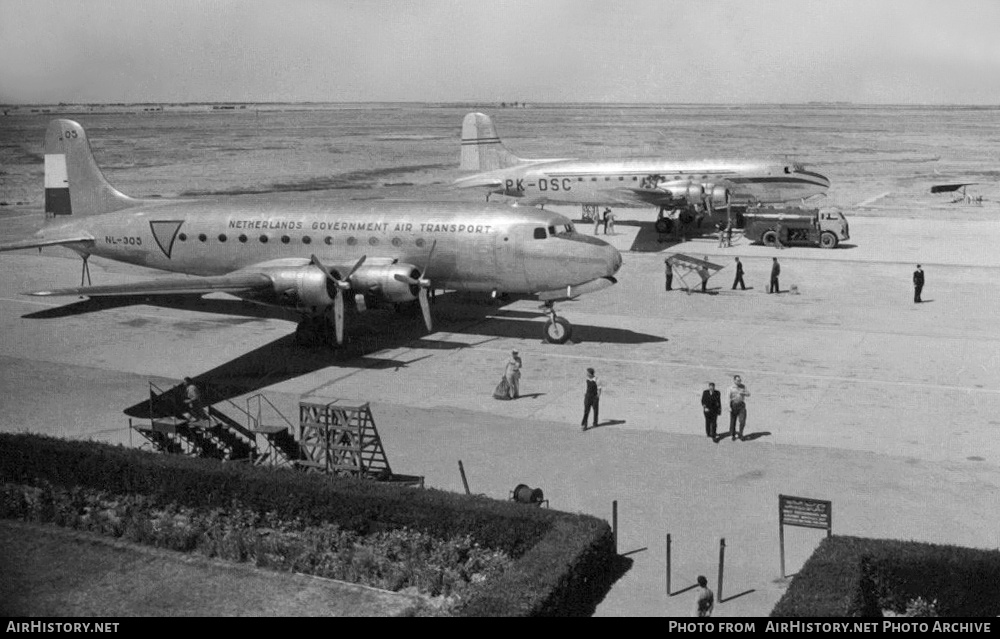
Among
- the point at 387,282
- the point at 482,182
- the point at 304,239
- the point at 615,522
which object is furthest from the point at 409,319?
the point at 482,182

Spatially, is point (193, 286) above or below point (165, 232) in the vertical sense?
below

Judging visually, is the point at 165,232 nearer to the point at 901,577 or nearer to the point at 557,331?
the point at 557,331

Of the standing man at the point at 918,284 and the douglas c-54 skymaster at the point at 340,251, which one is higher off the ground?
the douglas c-54 skymaster at the point at 340,251

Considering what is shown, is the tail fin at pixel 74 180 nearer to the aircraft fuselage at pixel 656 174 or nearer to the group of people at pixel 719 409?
the group of people at pixel 719 409

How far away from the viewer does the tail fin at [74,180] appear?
3634 centimetres

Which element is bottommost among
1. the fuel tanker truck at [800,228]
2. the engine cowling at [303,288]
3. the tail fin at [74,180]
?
the engine cowling at [303,288]

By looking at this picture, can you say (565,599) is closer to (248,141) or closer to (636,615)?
(636,615)

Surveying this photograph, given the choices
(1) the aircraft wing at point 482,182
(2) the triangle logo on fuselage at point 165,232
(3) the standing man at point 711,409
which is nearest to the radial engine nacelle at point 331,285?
(2) the triangle logo on fuselage at point 165,232

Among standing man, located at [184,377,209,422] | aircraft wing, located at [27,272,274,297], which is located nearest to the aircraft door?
aircraft wing, located at [27,272,274,297]

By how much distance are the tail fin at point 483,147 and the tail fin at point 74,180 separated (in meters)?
→ 28.2

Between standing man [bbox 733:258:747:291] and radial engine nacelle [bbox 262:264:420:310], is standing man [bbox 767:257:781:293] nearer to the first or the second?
standing man [bbox 733:258:747:291]

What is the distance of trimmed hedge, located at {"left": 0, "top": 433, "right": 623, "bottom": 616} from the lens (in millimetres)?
13828

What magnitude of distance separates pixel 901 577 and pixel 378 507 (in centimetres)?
804

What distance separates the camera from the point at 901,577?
1401 centimetres
